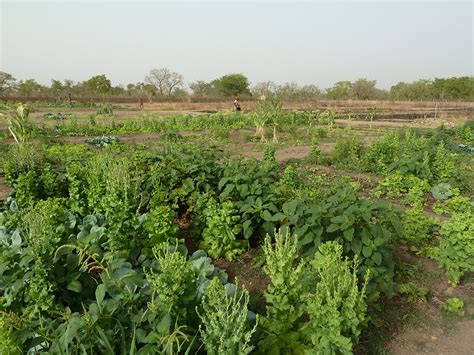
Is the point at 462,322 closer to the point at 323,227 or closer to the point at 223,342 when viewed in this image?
the point at 323,227

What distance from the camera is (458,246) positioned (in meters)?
3.01

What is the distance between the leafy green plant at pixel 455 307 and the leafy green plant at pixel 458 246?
25 centimetres

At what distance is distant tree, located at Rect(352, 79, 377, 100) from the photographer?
49.0 meters

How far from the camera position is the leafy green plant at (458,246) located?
2.95 m

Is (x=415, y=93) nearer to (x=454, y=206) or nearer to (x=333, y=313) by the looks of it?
(x=454, y=206)

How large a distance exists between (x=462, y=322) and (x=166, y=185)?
3208 millimetres

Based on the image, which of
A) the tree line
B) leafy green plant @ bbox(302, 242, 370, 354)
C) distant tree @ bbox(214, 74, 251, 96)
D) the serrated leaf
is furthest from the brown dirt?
distant tree @ bbox(214, 74, 251, 96)

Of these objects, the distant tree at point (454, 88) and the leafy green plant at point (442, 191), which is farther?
the distant tree at point (454, 88)

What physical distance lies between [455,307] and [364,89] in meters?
52.8

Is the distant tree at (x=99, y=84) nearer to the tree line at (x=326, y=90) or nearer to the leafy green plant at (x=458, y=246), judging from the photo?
the tree line at (x=326, y=90)

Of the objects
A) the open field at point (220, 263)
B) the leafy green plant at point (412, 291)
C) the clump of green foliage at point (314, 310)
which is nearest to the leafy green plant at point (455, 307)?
the open field at point (220, 263)

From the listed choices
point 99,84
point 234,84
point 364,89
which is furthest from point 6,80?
point 364,89

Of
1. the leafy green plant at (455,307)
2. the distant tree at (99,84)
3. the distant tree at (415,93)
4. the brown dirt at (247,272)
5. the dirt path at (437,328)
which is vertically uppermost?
the distant tree at (99,84)

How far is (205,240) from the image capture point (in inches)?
144
